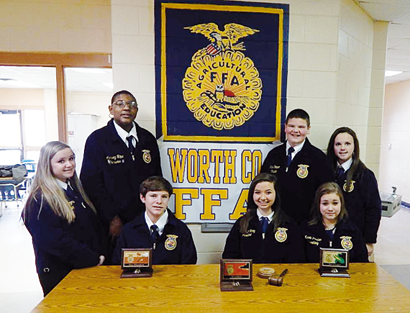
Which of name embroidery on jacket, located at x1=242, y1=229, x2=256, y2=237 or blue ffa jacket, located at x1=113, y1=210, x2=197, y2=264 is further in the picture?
name embroidery on jacket, located at x1=242, y1=229, x2=256, y2=237

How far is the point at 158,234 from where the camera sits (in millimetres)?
1700

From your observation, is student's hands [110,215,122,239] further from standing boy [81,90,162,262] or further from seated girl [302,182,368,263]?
seated girl [302,182,368,263]

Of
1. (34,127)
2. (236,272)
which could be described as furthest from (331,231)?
(34,127)

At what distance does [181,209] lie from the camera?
95.0 inches

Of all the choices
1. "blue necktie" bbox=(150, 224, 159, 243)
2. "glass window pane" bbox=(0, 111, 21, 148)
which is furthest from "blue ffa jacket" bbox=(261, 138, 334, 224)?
"glass window pane" bbox=(0, 111, 21, 148)

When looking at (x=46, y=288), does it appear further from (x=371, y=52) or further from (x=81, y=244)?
(x=371, y=52)

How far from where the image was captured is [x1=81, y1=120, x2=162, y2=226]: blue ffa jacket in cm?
198

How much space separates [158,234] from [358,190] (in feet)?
4.67

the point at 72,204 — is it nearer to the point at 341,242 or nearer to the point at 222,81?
the point at 222,81

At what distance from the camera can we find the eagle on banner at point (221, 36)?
7.56ft

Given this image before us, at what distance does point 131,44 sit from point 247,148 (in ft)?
3.98

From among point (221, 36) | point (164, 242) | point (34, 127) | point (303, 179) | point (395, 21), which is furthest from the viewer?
point (34, 127)

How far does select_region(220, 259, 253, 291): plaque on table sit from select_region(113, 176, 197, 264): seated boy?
0.39m

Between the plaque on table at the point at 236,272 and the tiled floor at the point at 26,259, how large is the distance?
6.81ft
